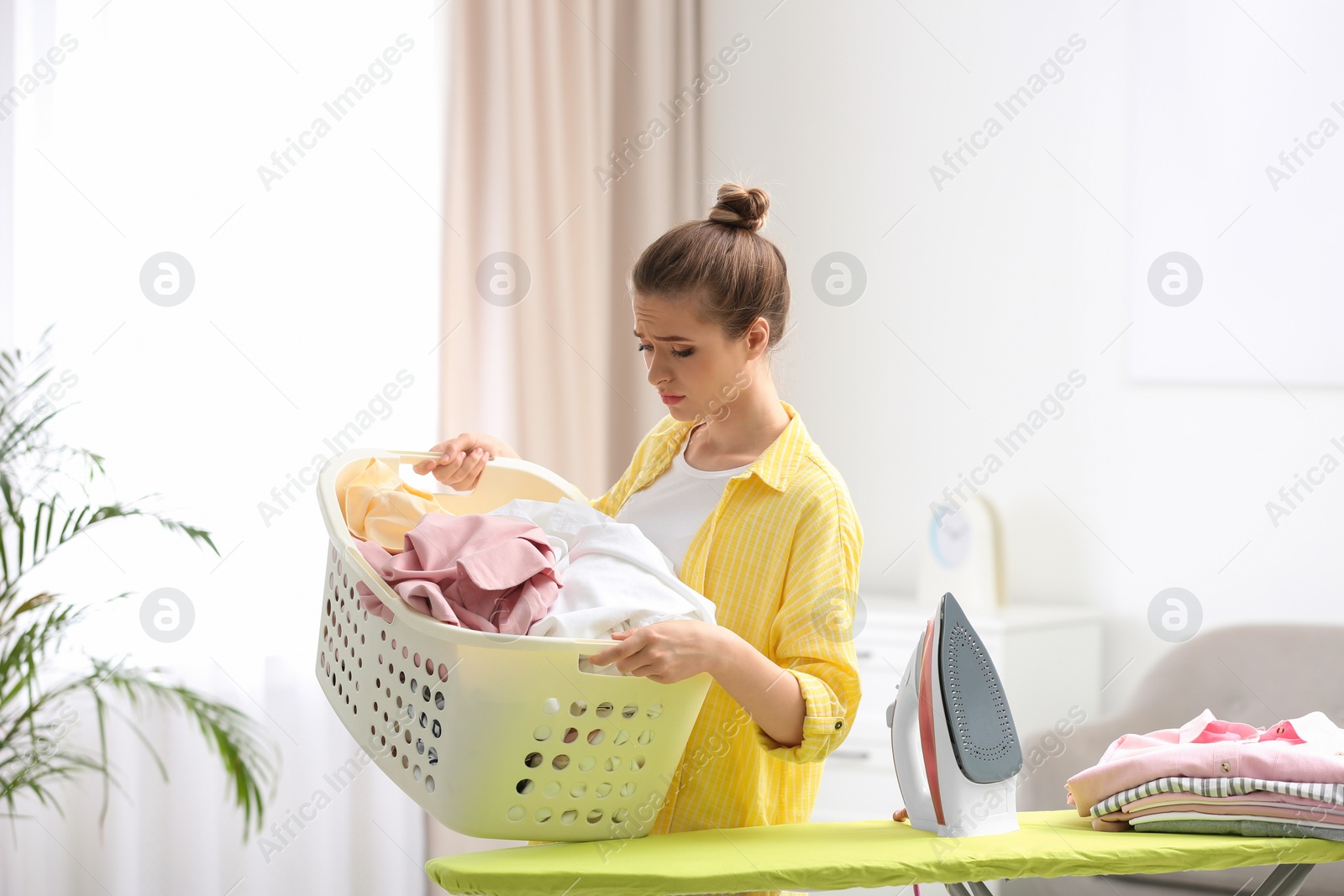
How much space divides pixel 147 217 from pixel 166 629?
0.83 meters

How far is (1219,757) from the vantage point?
124 centimetres

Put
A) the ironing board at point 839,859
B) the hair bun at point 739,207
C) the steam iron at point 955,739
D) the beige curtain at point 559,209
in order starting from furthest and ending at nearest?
the beige curtain at point 559,209, the hair bun at point 739,207, the steam iron at point 955,739, the ironing board at point 839,859

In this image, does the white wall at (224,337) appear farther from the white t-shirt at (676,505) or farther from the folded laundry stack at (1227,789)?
the folded laundry stack at (1227,789)

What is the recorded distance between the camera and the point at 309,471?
A: 250 cm

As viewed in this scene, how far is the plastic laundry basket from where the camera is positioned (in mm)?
1041

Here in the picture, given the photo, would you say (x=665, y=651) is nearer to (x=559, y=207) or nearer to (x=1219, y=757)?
(x=1219, y=757)

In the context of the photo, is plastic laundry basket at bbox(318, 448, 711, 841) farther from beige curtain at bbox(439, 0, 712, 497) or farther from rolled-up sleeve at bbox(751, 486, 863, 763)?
beige curtain at bbox(439, 0, 712, 497)

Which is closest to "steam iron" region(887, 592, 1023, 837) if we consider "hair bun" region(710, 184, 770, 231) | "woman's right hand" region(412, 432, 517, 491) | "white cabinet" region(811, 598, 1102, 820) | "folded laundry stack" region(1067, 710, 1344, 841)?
"folded laundry stack" region(1067, 710, 1344, 841)

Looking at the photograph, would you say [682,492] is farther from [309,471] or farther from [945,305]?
[945,305]

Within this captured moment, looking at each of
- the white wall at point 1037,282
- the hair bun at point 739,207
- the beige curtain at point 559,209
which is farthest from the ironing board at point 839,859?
the beige curtain at point 559,209

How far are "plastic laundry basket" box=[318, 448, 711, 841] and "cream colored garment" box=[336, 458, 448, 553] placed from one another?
0.14m

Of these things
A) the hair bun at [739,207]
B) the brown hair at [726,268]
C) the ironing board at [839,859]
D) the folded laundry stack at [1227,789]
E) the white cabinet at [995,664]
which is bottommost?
the white cabinet at [995,664]

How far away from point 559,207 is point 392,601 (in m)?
2.05

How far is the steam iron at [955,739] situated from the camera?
118 centimetres
